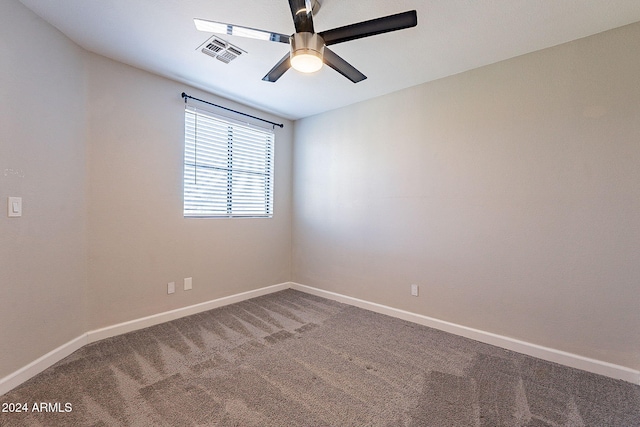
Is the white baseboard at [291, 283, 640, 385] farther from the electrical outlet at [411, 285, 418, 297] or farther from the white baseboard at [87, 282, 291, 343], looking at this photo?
the white baseboard at [87, 282, 291, 343]

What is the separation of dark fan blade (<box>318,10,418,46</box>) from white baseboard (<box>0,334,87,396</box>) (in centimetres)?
293

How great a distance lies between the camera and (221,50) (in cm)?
243

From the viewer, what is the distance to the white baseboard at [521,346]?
2.06 m

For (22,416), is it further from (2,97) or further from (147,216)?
(2,97)

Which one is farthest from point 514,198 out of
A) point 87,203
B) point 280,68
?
point 87,203

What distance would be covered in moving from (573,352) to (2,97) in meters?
4.43

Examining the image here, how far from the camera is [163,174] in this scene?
9.69ft

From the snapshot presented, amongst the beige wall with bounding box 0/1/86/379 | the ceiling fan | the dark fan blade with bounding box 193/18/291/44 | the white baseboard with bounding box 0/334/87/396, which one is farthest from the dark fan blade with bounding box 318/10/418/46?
the white baseboard with bounding box 0/334/87/396

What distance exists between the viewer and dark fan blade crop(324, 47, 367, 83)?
1872 mm

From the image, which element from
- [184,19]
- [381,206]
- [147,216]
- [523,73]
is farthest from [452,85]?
[147,216]

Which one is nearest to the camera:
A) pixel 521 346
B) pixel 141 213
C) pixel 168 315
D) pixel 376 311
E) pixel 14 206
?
pixel 14 206

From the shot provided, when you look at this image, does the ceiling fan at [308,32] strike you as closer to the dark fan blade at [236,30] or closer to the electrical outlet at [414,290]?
the dark fan blade at [236,30]

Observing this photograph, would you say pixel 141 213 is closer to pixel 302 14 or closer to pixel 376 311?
pixel 302 14

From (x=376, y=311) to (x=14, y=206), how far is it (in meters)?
3.30
